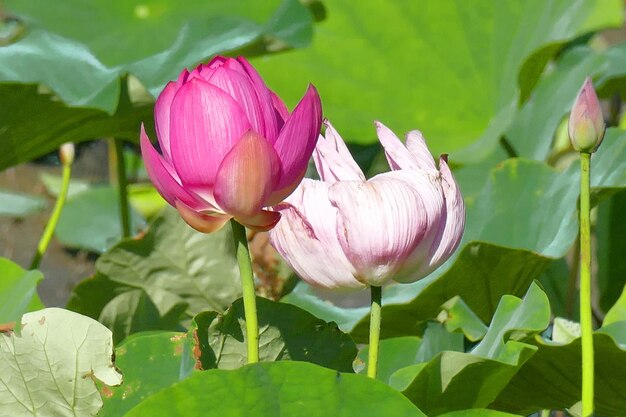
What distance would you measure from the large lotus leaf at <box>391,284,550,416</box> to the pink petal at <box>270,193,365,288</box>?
0.08m

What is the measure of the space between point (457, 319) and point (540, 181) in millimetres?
280

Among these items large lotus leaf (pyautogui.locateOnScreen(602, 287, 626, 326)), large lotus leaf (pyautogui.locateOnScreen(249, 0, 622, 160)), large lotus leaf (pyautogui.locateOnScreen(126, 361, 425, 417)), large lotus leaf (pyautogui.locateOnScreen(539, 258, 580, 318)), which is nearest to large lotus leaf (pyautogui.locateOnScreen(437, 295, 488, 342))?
large lotus leaf (pyautogui.locateOnScreen(602, 287, 626, 326))

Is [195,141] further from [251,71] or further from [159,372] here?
[159,372]

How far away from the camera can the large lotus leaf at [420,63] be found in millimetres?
1417

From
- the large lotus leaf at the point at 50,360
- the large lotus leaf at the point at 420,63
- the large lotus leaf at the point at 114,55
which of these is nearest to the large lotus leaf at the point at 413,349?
the large lotus leaf at the point at 50,360

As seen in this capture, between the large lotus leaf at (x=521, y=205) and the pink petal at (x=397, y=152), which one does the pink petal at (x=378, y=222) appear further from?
the large lotus leaf at (x=521, y=205)

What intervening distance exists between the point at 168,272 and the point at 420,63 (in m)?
0.71

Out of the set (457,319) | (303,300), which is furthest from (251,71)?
(303,300)

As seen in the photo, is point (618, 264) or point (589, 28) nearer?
point (618, 264)

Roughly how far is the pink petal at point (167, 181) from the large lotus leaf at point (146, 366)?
0.46 ft

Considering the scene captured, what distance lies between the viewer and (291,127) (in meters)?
0.44

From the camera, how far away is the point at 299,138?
442mm

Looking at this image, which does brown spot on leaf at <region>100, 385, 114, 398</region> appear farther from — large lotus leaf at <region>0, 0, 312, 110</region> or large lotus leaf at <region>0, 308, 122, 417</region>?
large lotus leaf at <region>0, 0, 312, 110</region>

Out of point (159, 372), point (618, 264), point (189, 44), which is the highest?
point (189, 44)
